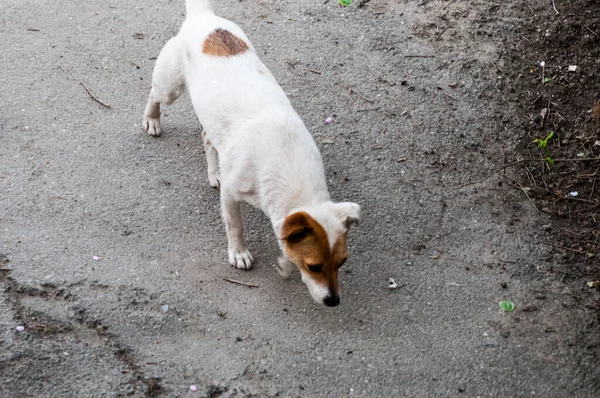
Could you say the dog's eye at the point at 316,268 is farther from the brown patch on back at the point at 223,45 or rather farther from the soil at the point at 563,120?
the soil at the point at 563,120

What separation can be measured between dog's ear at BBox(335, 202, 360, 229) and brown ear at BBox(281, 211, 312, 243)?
0.25 meters

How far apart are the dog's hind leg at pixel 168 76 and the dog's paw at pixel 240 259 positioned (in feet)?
4.74

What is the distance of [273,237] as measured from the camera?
5.25 metres

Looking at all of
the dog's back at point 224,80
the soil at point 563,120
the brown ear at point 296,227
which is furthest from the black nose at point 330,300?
the soil at point 563,120

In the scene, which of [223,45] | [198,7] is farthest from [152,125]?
[223,45]

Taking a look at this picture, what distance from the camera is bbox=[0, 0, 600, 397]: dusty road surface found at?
14.2ft

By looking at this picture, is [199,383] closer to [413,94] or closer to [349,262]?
[349,262]

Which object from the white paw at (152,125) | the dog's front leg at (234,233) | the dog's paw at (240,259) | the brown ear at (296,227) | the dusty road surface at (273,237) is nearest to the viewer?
the brown ear at (296,227)

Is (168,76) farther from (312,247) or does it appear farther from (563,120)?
(563,120)

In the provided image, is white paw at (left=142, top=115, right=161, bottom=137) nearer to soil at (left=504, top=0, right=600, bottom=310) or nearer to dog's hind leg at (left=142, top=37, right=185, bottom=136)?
dog's hind leg at (left=142, top=37, right=185, bottom=136)

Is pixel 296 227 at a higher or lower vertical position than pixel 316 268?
higher

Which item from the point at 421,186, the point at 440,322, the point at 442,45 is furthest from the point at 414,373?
the point at 442,45

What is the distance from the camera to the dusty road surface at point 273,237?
14.2ft

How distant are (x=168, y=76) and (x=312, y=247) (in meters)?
2.13
